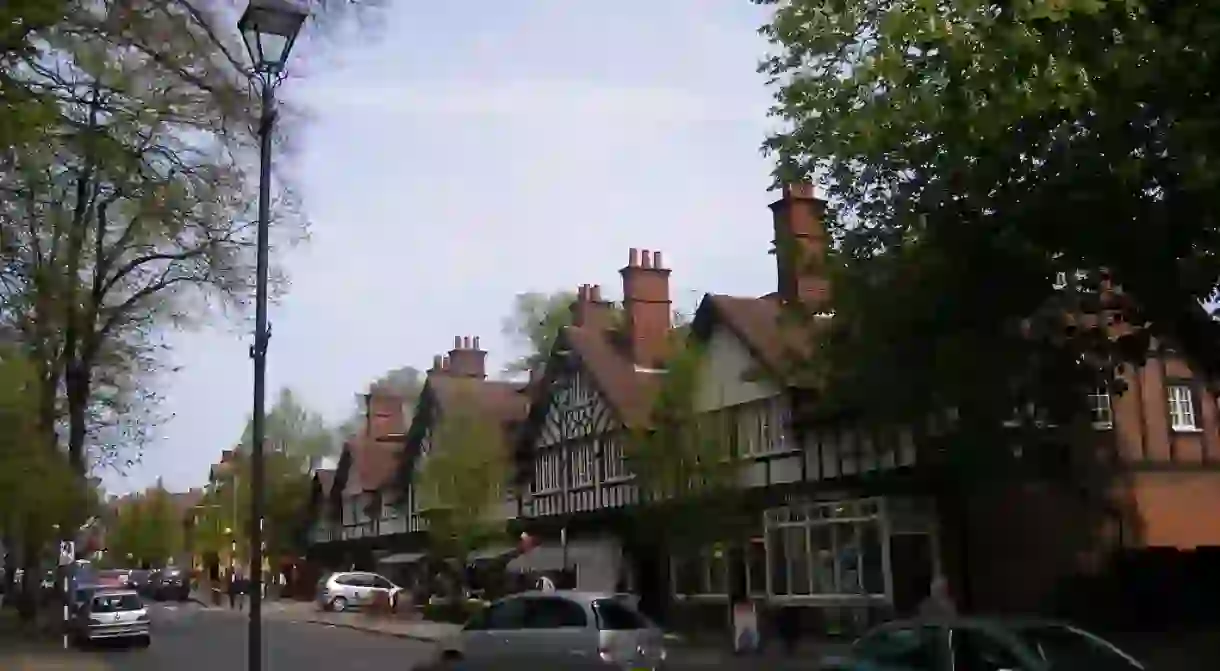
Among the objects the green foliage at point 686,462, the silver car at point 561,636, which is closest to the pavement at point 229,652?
the silver car at point 561,636

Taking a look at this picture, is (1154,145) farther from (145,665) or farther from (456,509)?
(456,509)

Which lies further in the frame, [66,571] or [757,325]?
[66,571]

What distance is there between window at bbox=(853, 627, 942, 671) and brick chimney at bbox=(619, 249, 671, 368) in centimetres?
2908

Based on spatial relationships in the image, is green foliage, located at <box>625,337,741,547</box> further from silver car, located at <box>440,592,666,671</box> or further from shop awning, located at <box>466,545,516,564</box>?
silver car, located at <box>440,592,666,671</box>

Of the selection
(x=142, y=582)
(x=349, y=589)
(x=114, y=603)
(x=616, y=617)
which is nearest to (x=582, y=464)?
(x=114, y=603)

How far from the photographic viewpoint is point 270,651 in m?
31.6

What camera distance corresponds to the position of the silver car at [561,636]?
17.9 m

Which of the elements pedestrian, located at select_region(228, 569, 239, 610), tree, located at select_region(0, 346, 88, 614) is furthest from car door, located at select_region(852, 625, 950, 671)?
pedestrian, located at select_region(228, 569, 239, 610)

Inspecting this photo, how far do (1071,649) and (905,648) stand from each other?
5.14 feet

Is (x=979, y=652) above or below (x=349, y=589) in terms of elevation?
above

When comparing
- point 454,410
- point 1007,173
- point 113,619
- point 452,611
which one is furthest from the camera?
point 454,410

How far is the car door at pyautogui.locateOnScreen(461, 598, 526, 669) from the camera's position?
18.7 metres

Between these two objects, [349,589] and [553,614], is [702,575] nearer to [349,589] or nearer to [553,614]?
[553,614]

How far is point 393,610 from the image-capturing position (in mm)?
49500
